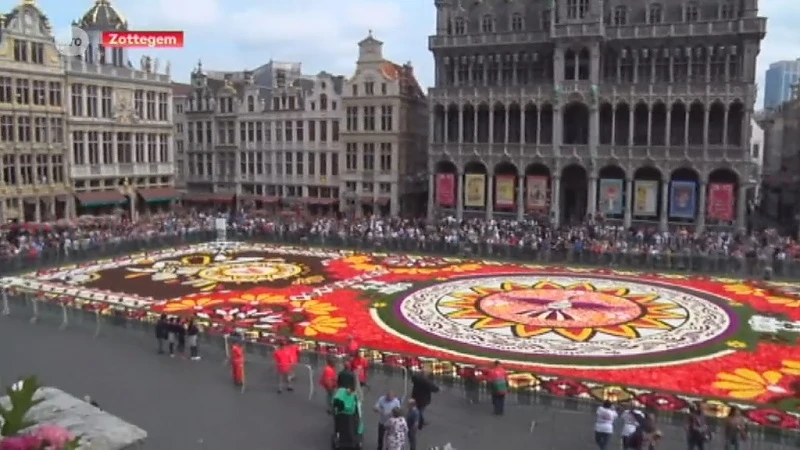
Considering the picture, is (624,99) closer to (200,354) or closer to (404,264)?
(404,264)

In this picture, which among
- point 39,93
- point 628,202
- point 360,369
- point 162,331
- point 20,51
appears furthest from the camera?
point 39,93

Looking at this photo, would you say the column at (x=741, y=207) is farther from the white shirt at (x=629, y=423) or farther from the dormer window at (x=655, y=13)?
the white shirt at (x=629, y=423)

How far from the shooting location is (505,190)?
5750 centimetres

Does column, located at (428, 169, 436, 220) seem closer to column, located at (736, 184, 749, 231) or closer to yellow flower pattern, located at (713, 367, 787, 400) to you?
column, located at (736, 184, 749, 231)

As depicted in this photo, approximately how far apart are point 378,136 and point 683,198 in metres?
24.9

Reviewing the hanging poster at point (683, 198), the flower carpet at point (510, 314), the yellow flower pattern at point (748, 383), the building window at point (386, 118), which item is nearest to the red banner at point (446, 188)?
the building window at point (386, 118)

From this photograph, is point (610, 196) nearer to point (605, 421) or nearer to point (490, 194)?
point (490, 194)

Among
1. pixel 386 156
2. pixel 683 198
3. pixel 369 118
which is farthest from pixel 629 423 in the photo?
pixel 369 118

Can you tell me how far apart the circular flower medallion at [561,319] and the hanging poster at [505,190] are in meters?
22.7

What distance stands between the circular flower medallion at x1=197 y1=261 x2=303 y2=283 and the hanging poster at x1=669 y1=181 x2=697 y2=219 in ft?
92.4

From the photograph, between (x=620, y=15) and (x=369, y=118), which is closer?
(x=620, y=15)

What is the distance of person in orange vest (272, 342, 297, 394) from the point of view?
1873 centimetres

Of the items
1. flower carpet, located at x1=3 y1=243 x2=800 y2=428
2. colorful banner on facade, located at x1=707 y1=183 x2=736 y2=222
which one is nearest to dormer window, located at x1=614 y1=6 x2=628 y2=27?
colorful banner on facade, located at x1=707 y1=183 x2=736 y2=222

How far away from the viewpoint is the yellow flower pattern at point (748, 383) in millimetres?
19578
